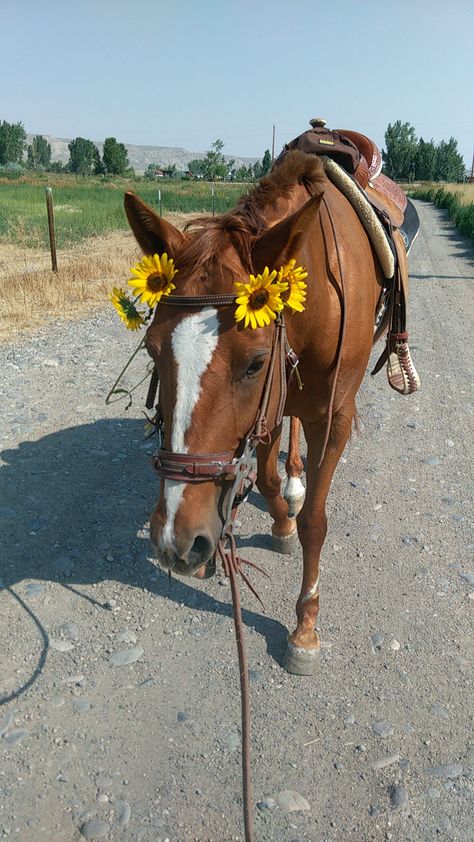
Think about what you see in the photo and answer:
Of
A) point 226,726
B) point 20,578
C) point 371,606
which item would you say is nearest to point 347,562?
point 371,606

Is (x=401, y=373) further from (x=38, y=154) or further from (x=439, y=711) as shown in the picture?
(x=38, y=154)

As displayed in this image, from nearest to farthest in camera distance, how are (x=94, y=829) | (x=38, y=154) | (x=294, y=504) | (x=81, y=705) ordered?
1. (x=94, y=829)
2. (x=81, y=705)
3. (x=294, y=504)
4. (x=38, y=154)

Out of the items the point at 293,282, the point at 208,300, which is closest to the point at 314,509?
the point at 293,282

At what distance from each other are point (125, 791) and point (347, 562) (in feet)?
6.16

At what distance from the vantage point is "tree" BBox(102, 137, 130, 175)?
93438 mm

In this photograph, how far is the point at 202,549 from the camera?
203 cm

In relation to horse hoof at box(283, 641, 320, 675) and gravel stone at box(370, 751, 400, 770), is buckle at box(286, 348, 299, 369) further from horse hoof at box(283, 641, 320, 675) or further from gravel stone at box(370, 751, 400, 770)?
gravel stone at box(370, 751, 400, 770)

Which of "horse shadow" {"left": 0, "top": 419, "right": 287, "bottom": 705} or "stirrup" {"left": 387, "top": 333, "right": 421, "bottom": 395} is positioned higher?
"stirrup" {"left": 387, "top": 333, "right": 421, "bottom": 395}

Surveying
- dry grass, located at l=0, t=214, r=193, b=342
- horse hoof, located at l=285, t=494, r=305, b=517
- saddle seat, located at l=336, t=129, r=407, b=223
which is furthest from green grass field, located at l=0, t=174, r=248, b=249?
horse hoof, located at l=285, t=494, r=305, b=517

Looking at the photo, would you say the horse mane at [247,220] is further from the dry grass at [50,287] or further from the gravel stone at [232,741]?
the dry grass at [50,287]

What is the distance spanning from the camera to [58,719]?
8.31 ft

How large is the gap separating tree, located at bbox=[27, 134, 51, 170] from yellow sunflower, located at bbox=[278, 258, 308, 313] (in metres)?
122

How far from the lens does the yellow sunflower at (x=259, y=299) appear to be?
6.57ft

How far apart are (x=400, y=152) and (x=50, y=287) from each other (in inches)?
3827
